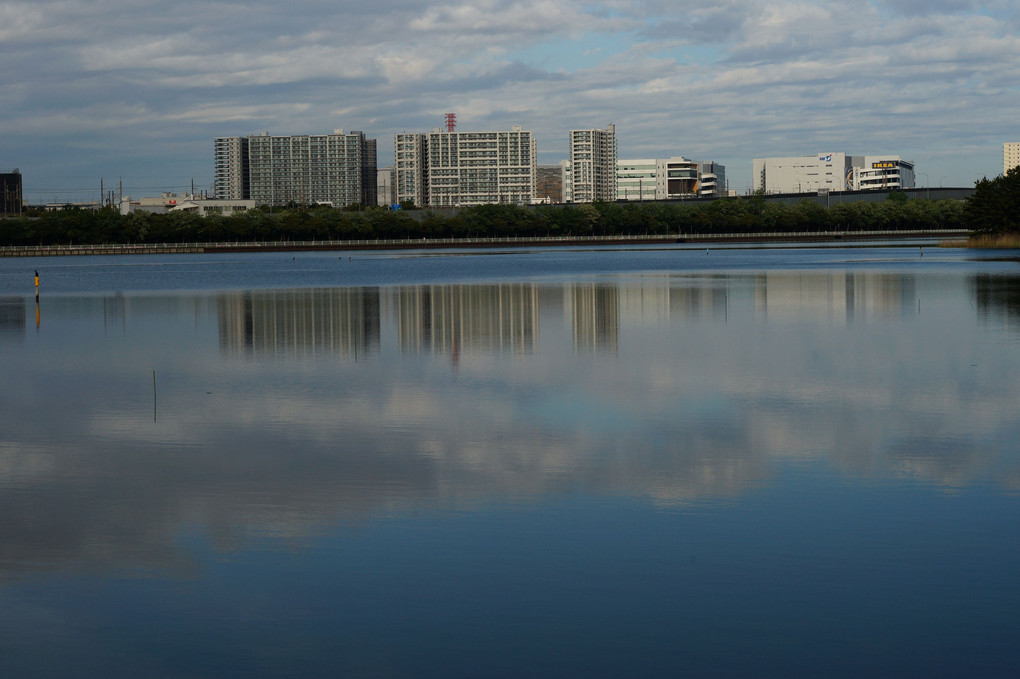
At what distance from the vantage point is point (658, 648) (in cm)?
888

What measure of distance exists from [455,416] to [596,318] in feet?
64.7

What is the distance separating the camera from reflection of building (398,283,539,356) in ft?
99.0

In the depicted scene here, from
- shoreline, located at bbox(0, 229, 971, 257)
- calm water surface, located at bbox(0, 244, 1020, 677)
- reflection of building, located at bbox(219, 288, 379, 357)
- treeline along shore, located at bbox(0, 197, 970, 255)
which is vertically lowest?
calm water surface, located at bbox(0, 244, 1020, 677)

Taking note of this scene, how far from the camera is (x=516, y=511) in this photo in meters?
12.7

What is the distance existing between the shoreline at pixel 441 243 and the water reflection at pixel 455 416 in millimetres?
146601

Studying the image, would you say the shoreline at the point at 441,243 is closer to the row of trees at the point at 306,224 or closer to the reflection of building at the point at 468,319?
the row of trees at the point at 306,224

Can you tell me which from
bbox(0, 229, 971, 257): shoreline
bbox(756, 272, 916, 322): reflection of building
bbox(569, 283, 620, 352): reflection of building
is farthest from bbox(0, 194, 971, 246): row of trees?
bbox(569, 283, 620, 352): reflection of building

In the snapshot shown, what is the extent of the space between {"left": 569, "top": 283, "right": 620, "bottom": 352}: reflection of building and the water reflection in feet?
0.99

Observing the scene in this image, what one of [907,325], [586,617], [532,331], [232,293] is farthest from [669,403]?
[232,293]

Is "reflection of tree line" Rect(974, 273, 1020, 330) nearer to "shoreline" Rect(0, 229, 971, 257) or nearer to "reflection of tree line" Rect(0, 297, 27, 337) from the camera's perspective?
"reflection of tree line" Rect(0, 297, 27, 337)

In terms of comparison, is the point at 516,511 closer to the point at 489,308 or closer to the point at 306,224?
the point at 489,308

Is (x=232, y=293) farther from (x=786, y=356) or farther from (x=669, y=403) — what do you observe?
(x=669, y=403)

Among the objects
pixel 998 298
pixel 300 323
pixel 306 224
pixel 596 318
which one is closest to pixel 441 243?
pixel 306 224

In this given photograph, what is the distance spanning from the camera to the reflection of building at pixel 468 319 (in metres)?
30.2
